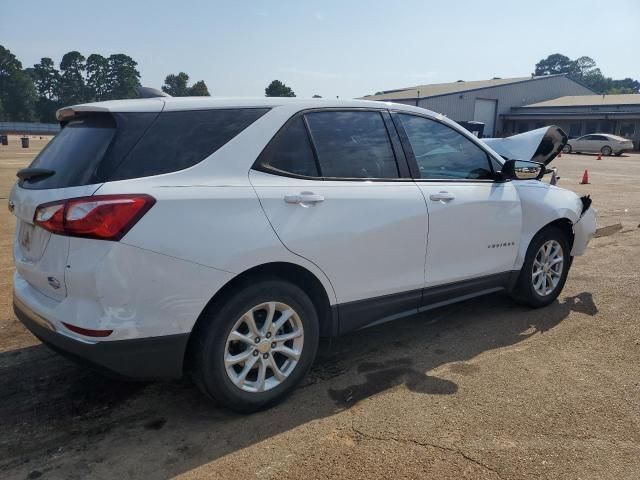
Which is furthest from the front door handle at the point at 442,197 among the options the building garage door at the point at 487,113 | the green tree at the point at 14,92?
the green tree at the point at 14,92

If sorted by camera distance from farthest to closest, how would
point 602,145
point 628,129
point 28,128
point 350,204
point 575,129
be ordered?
point 28,128, point 575,129, point 628,129, point 602,145, point 350,204

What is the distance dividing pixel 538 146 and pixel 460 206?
11.0ft

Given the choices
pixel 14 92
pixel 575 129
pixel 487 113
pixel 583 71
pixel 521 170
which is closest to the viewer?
pixel 521 170

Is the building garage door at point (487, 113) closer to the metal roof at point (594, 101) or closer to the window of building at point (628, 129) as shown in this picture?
the metal roof at point (594, 101)

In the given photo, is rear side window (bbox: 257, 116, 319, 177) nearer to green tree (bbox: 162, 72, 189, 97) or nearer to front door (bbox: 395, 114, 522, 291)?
front door (bbox: 395, 114, 522, 291)

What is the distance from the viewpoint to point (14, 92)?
285 ft

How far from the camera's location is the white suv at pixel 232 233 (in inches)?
101

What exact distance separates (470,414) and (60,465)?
2250 mm

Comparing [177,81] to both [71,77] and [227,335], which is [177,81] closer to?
[71,77]

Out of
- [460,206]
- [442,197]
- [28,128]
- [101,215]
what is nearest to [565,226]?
[460,206]

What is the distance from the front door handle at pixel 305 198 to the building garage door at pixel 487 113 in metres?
52.5

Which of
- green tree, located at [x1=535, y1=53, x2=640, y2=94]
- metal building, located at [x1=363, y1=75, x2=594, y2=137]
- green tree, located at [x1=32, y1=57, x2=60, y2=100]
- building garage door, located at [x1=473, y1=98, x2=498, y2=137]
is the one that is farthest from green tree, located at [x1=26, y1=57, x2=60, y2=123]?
green tree, located at [x1=535, y1=53, x2=640, y2=94]

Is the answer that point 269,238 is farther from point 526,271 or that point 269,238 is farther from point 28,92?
point 28,92

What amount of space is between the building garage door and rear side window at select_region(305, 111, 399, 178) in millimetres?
51788
